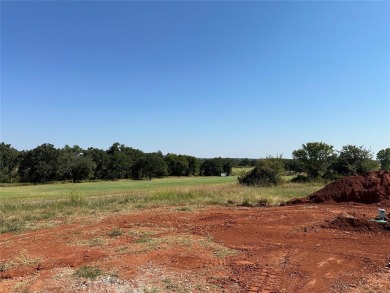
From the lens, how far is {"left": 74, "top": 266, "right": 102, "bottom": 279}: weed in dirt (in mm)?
6634

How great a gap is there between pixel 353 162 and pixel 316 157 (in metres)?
6.28

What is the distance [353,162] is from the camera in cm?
4100

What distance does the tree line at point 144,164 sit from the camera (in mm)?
40625

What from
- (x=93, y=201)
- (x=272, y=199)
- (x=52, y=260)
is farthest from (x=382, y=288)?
(x=93, y=201)

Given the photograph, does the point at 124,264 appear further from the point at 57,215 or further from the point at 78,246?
the point at 57,215

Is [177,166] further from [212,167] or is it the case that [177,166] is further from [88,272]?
[88,272]

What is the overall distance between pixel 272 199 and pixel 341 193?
3.97m

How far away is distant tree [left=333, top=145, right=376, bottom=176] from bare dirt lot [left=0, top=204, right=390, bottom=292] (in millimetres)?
30236

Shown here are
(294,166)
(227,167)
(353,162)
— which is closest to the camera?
(353,162)

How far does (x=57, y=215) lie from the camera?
15.4m

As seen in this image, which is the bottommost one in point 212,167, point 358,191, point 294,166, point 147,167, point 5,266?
point 5,266

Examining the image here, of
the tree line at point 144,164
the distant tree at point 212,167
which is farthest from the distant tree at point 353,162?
the distant tree at point 212,167

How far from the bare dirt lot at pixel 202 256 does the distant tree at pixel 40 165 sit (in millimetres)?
64336

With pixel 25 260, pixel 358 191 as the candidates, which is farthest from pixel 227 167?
pixel 25 260
